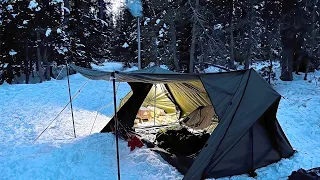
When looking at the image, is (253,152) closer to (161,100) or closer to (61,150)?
(61,150)

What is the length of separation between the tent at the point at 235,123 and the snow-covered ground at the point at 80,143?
26 cm

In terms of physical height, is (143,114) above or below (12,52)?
below

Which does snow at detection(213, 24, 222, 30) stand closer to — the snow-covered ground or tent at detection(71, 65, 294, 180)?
the snow-covered ground

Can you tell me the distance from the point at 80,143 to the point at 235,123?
142 inches

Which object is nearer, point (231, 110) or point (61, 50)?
point (231, 110)

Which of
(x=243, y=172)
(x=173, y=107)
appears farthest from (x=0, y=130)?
(x=243, y=172)

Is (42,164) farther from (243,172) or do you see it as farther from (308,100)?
(308,100)

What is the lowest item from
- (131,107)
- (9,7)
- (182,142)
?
(182,142)

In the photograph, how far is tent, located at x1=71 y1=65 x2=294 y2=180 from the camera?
4371mm

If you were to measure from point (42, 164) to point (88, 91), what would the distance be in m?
7.75

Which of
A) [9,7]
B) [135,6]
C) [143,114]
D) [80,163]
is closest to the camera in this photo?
[80,163]

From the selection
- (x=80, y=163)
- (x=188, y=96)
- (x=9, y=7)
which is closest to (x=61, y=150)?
(x=80, y=163)

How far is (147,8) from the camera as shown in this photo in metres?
17.2

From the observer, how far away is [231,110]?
4.53m
